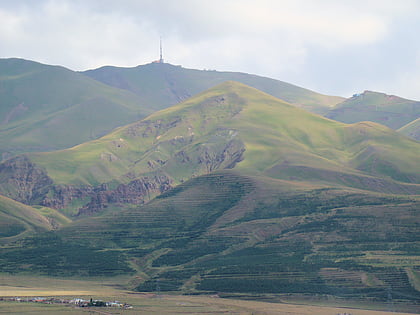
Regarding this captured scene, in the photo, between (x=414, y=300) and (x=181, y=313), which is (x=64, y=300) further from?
(x=414, y=300)

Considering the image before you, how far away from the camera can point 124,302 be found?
193500 millimetres

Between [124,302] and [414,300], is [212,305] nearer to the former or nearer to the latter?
[124,302]

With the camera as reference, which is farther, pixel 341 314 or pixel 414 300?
pixel 414 300

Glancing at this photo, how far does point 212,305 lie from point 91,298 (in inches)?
1073

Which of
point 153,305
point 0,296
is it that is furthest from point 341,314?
point 0,296

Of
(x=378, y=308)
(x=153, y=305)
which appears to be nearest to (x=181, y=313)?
(x=153, y=305)

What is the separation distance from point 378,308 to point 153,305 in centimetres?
5011

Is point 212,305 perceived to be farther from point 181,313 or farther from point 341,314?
point 341,314

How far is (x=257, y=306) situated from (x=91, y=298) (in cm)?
3723

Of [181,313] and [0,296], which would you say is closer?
[181,313]

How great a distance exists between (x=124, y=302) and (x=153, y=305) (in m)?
7.13

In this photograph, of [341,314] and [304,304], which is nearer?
[341,314]

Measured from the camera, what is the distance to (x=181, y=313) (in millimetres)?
178250

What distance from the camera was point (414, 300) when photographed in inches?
7781
